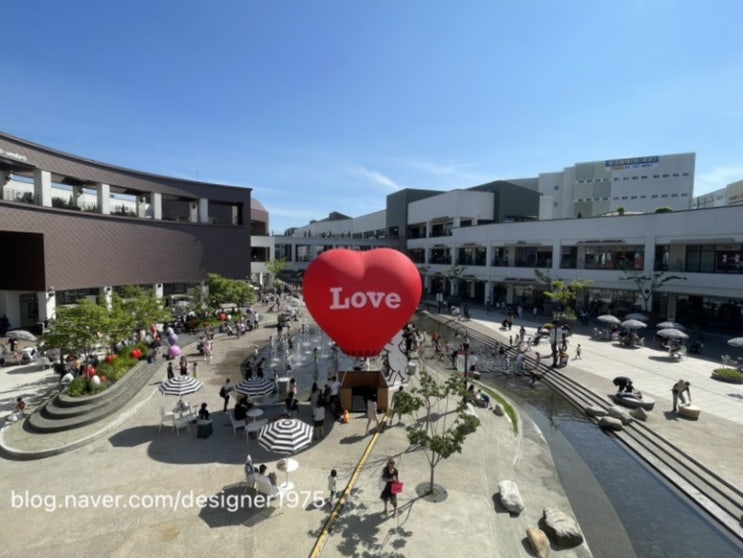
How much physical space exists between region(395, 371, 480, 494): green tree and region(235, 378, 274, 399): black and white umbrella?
556 centimetres

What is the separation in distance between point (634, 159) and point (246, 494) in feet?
362

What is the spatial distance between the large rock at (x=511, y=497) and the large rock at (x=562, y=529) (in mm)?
689

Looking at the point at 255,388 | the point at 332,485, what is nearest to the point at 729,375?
the point at 332,485

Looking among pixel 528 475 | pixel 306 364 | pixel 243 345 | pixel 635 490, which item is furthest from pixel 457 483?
pixel 243 345

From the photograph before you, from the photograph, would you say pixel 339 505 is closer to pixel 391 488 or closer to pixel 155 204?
pixel 391 488

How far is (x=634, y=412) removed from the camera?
17.0 m

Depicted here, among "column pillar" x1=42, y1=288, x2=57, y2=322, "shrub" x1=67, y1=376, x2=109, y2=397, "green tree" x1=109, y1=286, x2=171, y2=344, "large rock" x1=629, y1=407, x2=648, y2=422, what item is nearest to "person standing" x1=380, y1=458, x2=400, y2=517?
"large rock" x1=629, y1=407, x2=648, y2=422

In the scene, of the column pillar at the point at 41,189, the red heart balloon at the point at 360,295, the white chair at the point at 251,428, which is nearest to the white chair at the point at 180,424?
the white chair at the point at 251,428

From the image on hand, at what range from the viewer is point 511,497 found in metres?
10.7

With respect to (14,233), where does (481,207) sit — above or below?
above

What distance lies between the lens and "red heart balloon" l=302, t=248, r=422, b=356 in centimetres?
1468

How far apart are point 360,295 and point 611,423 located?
12.0m

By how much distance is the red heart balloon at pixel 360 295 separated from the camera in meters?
14.7

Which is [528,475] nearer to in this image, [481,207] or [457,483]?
[457,483]
